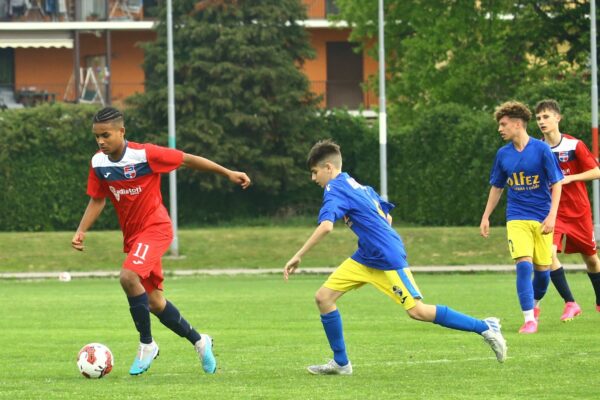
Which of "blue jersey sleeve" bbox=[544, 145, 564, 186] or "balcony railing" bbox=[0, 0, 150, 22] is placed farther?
"balcony railing" bbox=[0, 0, 150, 22]

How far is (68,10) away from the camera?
169 feet

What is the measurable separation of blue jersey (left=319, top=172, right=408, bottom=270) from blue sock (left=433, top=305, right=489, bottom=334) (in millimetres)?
466

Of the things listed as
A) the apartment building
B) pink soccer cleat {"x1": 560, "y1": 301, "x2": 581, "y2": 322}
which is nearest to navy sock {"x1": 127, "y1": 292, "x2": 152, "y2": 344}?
pink soccer cleat {"x1": 560, "y1": 301, "x2": 581, "y2": 322}

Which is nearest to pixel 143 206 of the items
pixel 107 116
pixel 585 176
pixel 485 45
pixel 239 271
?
pixel 107 116

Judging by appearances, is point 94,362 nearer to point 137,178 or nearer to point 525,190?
point 137,178

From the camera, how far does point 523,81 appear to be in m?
43.3

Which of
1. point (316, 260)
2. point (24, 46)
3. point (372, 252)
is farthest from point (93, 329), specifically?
point (24, 46)

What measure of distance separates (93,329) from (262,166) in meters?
25.9

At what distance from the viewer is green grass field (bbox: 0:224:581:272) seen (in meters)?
33.0

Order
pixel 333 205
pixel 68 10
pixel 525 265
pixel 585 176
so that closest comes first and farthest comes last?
pixel 333 205, pixel 525 265, pixel 585 176, pixel 68 10

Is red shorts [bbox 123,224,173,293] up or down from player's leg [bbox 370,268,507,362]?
up

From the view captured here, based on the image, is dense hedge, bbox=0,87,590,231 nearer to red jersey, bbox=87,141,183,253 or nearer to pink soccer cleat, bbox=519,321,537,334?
pink soccer cleat, bbox=519,321,537,334

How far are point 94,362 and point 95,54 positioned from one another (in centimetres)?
4413

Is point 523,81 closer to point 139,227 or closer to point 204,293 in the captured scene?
point 204,293
